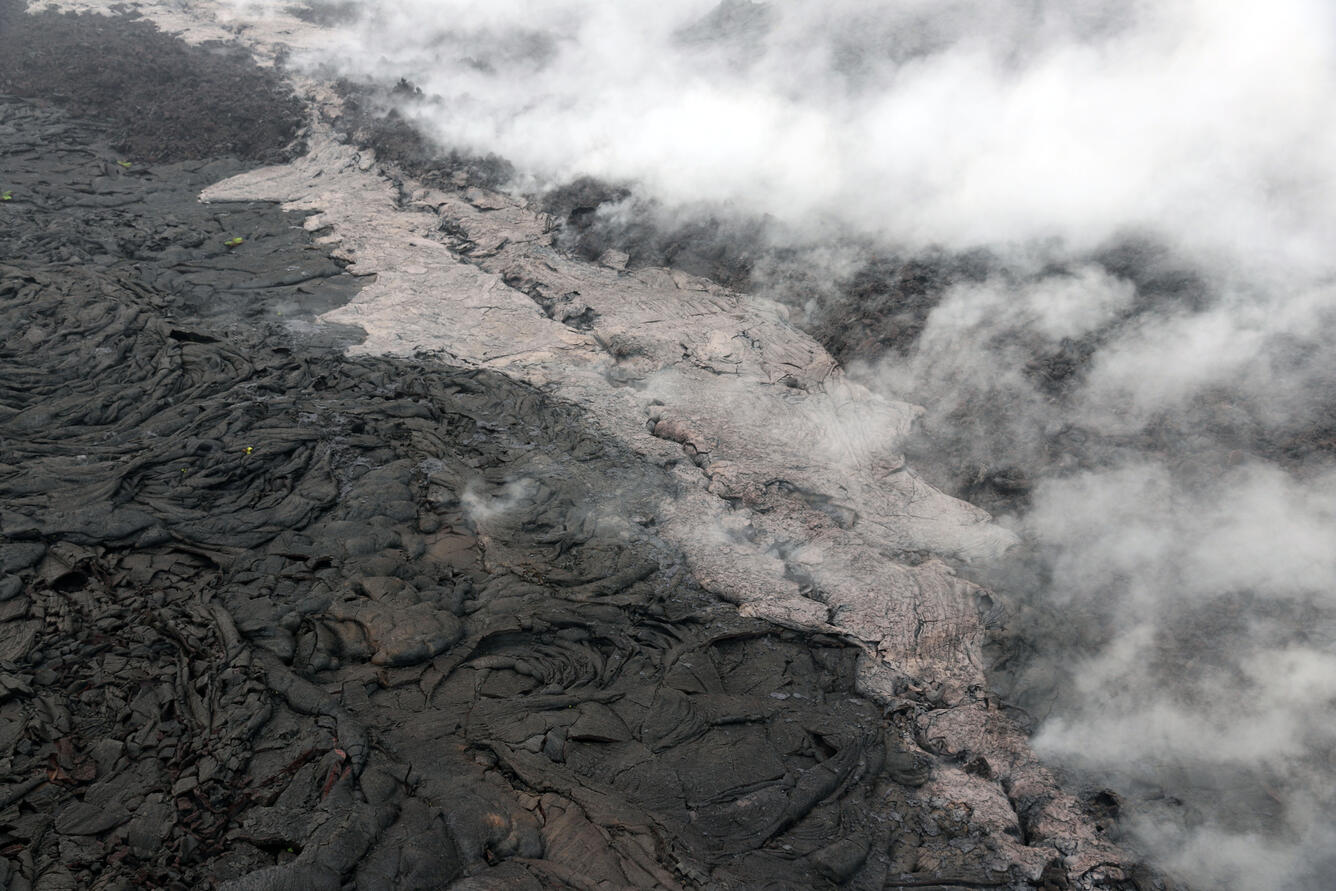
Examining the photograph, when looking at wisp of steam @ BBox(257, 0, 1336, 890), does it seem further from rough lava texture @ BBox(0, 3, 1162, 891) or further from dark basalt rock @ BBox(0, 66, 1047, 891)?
dark basalt rock @ BBox(0, 66, 1047, 891)

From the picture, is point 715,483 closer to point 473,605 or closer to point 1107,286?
point 473,605

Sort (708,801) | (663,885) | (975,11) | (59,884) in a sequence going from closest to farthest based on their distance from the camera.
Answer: (59,884) < (663,885) < (708,801) < (975,11)

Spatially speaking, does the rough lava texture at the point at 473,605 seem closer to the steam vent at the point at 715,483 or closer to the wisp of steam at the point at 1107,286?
the steam vent at the point at 715,483

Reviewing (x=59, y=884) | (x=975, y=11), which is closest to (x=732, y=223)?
(x=975, y=11)

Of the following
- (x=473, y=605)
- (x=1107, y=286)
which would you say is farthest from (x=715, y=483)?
(x=1107, y=286)

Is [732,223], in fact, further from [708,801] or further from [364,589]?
[708,801]

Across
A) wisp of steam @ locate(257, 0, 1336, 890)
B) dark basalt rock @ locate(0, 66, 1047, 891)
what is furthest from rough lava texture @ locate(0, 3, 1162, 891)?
wisp of steam @ locate(257, 0, 1336, 890)
